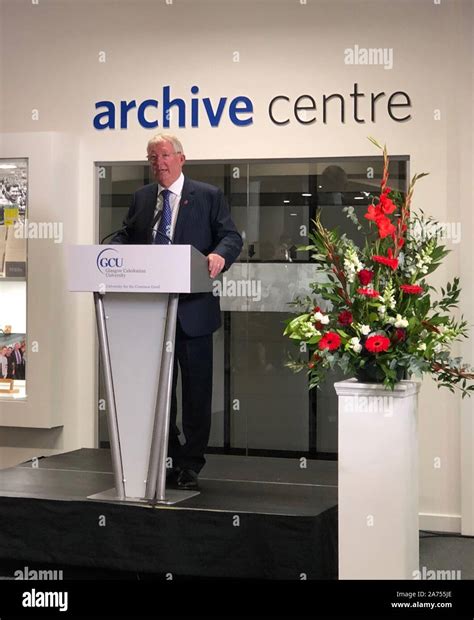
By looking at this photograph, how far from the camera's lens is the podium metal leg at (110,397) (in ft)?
16.0

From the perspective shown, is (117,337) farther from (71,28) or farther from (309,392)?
(71,28)

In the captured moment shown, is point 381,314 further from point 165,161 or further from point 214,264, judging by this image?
point 165,161

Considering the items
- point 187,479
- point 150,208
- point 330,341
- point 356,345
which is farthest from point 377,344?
point 150,208

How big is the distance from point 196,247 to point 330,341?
1296 mm

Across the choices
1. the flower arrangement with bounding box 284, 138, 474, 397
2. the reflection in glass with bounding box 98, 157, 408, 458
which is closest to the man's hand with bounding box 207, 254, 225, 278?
the flower arrangement with bounding box 284, 138, 474, 397

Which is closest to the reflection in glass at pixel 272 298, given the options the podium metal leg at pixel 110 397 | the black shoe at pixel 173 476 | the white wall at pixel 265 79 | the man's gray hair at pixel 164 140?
the white wall at pixel 265 79

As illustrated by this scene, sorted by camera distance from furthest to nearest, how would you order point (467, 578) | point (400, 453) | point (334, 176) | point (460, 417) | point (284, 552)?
point (334, 176) → point (460, 417) → point (467, 578) → point (284, 552) → point (400, 453)

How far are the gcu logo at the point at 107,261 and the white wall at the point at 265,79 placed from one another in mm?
2464

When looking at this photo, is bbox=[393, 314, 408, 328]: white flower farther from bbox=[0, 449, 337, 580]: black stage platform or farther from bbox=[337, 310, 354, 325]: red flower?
bbox=[0, 449, 337, 580]: black stage platform

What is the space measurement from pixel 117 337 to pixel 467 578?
2.21 m

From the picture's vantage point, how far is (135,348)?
15.9 ft

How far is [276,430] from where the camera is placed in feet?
23.5

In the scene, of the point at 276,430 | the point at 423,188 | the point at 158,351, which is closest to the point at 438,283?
the point at 423,188

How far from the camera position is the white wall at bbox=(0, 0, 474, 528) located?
6.61 metres
